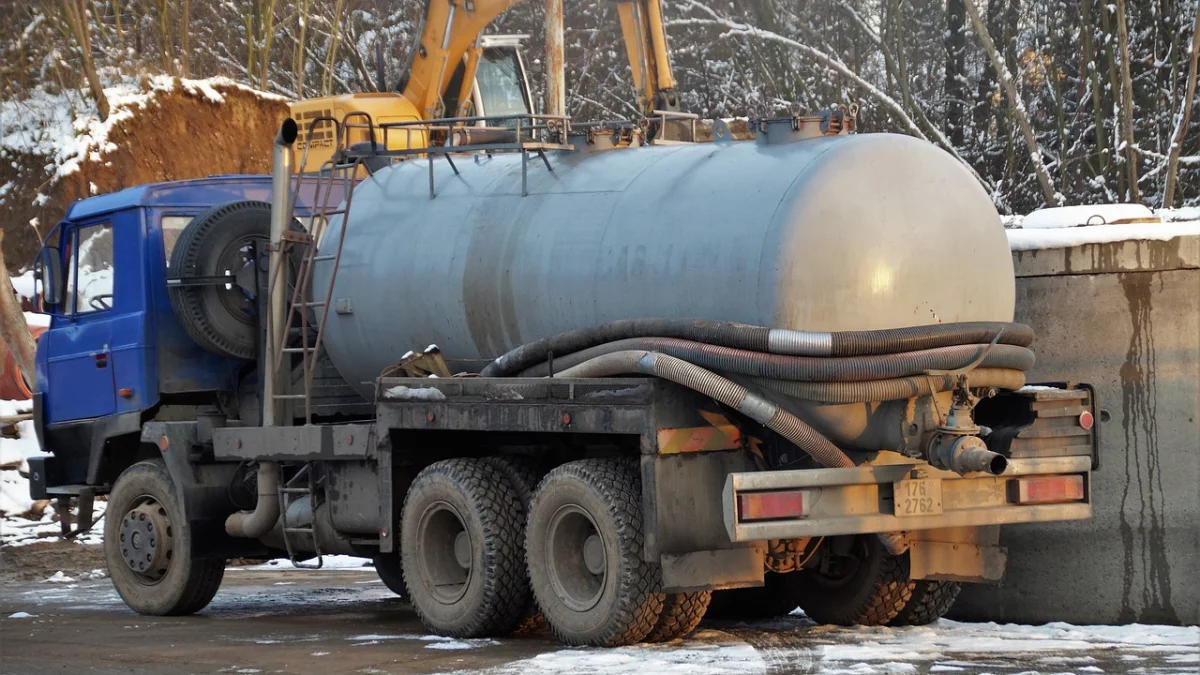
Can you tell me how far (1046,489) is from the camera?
9.31 m

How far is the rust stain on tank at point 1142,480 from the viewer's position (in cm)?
995

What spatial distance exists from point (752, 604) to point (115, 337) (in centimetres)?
474

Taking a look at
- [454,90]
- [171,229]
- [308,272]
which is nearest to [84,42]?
[454,90]

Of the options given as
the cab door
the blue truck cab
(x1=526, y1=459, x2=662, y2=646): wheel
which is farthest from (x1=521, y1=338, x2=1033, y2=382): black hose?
the cab door

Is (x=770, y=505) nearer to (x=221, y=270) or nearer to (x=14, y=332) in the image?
(x=221, y=270)

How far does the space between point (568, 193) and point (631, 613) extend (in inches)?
94.3

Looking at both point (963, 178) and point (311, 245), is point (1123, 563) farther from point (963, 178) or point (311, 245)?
point (311, 245)

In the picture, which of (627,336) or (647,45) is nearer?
(627,336)

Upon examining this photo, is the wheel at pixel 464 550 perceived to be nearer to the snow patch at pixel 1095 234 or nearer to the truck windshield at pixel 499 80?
the snow patch at pixel 1095 234

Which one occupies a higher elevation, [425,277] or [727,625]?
[425,277]

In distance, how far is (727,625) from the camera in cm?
1058

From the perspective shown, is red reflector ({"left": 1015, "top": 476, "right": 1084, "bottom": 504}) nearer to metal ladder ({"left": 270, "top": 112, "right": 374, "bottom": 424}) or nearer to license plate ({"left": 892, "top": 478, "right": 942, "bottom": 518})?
license plate ({"left": 892, "top": 478, "right": 942, "bottom": 518})

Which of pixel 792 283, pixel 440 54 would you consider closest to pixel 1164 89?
pixel 440 54

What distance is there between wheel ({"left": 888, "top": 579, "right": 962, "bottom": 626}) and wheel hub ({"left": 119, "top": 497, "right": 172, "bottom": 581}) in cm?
494
